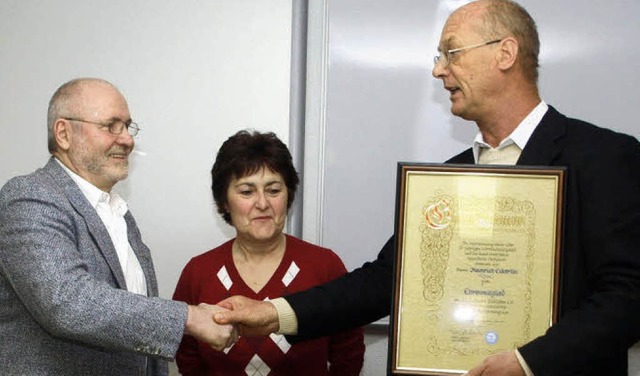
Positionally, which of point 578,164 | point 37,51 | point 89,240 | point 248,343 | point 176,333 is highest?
point 37,51

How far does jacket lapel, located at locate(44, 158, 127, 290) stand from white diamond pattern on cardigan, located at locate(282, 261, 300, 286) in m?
0.70

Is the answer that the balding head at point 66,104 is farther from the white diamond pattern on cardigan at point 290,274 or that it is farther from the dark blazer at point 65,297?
the white diamond pattern on cardigan at point 290,274

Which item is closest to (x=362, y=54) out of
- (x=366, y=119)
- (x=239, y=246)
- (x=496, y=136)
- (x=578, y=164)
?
(x=366, y=119)

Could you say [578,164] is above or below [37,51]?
below

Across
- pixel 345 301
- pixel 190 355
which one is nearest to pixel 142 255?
pixel 190 355

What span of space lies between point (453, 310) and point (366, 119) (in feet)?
4.63

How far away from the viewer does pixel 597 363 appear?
1797 millimetres

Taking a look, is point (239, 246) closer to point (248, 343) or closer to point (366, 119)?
point (248, 343)

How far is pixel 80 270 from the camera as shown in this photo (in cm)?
207

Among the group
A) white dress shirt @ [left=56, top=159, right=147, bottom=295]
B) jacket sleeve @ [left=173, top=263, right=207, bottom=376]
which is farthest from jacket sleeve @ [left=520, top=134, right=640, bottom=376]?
jacket sleeve @ [left=173, top=263, right=207, bottom=376]

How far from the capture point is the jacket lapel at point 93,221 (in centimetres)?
224

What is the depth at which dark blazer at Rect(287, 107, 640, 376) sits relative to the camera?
1782 millimetres

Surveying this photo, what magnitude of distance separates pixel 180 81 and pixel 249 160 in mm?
666

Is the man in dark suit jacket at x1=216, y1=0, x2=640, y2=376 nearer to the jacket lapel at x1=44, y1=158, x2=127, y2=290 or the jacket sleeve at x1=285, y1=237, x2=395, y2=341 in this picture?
the jacket sleeve at x1=285, y1=237, x2=395, y2=341
